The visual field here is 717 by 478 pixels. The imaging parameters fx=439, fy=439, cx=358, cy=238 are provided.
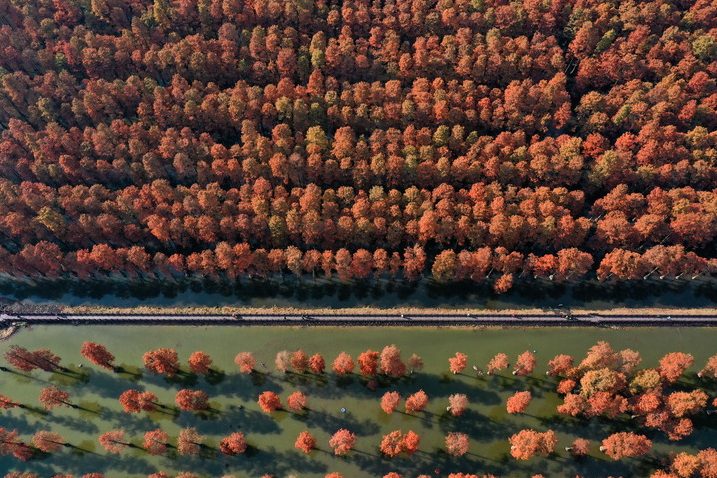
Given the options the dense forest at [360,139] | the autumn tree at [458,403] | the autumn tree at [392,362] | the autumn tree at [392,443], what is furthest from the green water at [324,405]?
the dense forest at [360,139]

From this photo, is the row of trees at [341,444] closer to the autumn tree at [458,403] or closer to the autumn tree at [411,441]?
the autumn tree at [411,441]

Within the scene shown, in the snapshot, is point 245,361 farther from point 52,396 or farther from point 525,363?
point 525,363

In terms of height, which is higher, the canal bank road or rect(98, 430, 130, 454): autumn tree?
the canal bank road

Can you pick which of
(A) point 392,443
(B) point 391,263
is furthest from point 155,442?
(B) point 391,263

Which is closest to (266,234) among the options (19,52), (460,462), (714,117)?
(460,462)

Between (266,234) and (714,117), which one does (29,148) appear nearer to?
(266,234)

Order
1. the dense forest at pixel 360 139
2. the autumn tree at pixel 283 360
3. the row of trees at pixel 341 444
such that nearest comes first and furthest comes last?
the row of trees at pixel 341 444, the autumn tree at pixel 283 360, the dense forest at pixel 360 139

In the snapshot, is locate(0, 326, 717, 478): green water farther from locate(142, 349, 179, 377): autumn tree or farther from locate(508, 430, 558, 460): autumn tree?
locate(508, 430, 558, 460): autumn tree

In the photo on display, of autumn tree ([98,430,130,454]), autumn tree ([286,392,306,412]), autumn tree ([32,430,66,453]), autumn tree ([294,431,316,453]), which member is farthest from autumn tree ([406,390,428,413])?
autumn tree ([32,430,66,453])
